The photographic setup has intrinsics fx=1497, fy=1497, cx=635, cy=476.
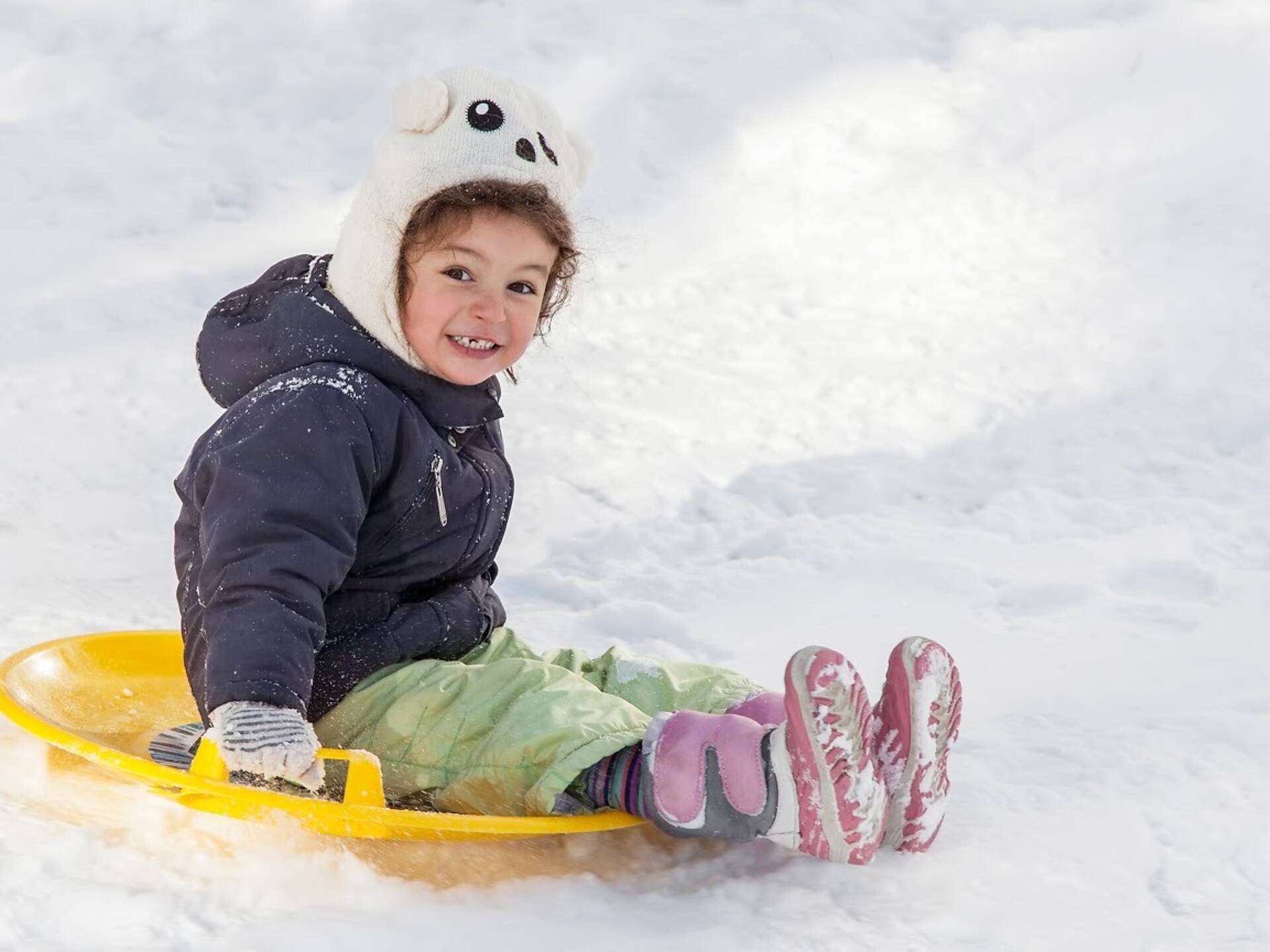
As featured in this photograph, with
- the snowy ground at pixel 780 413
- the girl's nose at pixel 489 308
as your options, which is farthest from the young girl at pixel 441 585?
the snowy ground at pixel 780 413

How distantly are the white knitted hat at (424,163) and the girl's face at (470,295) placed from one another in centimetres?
3

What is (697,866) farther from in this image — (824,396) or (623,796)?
(824,396)

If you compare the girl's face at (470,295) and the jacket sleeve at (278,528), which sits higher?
the girl's face at (470,295)

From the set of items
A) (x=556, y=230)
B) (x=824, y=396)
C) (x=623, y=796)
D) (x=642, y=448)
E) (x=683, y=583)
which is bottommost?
(x=623, y=796)

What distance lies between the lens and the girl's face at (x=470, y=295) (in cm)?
189

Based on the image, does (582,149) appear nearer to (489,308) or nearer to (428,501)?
(489,308)

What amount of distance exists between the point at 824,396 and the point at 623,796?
2.33m

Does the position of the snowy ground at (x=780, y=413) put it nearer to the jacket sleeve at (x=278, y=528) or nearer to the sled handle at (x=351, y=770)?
the sled handle at (x=351, y=770)

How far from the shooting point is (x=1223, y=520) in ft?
10.7

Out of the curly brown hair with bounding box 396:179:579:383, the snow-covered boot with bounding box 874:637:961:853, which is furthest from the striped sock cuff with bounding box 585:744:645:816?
the curly brown hair with bounding box 396:179:579:383

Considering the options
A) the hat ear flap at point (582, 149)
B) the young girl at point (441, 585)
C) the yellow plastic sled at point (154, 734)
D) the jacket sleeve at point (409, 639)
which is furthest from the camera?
the hat ear flap at point (582, 149)

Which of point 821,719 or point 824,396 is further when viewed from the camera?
point 824,396

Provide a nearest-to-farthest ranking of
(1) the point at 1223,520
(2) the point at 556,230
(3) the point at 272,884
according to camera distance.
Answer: (3) the point at 272,884, (2) the point at 556,230, (1) the point at 1223,520

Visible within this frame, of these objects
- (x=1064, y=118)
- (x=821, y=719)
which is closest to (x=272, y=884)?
(x=821, y=719)
